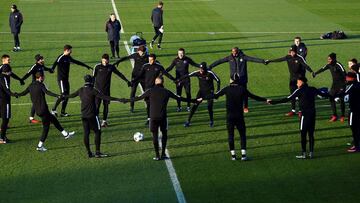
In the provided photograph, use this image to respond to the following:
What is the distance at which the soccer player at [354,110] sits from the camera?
1838 cm

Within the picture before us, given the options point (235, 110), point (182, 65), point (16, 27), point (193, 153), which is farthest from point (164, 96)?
point (16, 27)

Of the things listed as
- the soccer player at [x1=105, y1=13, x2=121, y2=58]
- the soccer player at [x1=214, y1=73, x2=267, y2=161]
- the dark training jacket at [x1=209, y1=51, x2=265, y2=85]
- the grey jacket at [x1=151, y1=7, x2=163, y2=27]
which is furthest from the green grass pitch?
the dark training jacket at [x1=209, y1=51, x2=265, y2=85]

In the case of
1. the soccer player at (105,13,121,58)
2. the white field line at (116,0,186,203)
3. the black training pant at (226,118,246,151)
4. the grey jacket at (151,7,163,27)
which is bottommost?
the white field line at (116,0,186,203)

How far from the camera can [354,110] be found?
18422 mm

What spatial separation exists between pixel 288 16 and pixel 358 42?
34.7 feet

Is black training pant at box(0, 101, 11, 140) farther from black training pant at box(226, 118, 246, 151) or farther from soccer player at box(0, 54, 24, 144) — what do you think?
black training pant at box(226, 118, 246, 151)

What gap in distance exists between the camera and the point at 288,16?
1813 inches

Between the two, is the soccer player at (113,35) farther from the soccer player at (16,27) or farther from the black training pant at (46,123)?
the black training pant at (46,123)

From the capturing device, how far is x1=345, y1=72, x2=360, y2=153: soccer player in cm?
1838

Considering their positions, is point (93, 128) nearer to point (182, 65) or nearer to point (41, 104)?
point (41, 104)

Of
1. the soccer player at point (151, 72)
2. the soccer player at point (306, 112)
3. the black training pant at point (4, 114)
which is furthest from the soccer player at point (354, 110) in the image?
the black training pant at point (4, 114)

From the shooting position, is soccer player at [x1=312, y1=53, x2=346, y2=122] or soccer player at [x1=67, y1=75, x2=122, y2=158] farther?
soccer player at [x1=312, y1=53, x2=346, y2=122]

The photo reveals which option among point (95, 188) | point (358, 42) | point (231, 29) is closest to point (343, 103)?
point (95, 188)

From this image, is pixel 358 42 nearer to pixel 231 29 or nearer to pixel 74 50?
pixel 231 29
